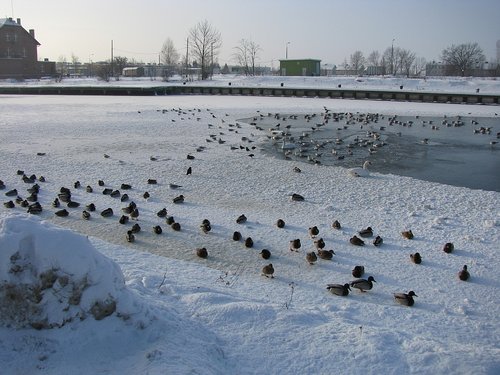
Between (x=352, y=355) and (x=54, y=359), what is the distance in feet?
9.04

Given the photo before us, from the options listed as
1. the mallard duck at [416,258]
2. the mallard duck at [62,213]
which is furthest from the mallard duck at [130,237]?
the mallard duck at [416,258]

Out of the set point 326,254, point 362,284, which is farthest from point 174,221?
point 362,284

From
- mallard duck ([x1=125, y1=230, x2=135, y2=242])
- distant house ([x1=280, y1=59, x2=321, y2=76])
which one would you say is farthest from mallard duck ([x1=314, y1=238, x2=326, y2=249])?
distant house ([x1=280, y1=59, x2=321, y2=76])

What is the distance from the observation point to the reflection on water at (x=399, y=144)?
49.2 feet

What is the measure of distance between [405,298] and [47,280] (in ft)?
14.1

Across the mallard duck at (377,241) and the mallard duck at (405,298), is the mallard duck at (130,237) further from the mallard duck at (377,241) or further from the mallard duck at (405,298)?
the mallard duck at (405,298)

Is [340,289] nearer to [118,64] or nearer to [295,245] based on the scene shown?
[295,245]

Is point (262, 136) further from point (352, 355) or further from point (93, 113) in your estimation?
point (352, 355)

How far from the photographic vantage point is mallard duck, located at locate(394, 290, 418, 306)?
254 inches

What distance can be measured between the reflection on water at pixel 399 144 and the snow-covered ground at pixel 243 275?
5.71 feet

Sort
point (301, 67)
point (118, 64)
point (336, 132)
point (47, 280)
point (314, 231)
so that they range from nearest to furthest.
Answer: point (47, 280) → point (314, 231) → point (336, 132) → point (301, 67) → point (118, 64)

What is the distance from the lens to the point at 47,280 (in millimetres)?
4617

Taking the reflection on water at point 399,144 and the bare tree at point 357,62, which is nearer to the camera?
the reflection on water at point 399,144

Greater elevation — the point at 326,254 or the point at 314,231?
the point at 314,231
